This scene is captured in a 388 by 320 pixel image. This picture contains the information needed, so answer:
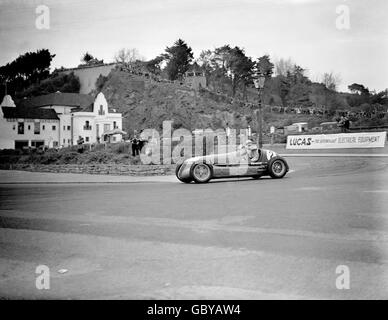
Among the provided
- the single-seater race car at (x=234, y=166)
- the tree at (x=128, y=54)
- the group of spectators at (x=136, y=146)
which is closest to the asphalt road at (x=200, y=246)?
the tree at (x=128, y=54)

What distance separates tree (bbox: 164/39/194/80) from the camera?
734 inches

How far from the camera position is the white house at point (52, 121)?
12.0 meters

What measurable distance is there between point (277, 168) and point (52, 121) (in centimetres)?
883

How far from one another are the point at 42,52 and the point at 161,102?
44.0 meters

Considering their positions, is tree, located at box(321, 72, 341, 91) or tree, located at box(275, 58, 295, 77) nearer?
tree, located at box(321, 72, 341, 91)

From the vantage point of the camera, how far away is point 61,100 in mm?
19266

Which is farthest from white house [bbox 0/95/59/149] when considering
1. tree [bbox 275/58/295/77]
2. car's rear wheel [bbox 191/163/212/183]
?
tree [bbox 275/58/295/77]

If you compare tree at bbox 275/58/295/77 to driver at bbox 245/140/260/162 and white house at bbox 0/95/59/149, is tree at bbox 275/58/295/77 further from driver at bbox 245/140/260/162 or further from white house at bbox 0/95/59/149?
white house at bbox 0/95/59/149

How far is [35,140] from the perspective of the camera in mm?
16906

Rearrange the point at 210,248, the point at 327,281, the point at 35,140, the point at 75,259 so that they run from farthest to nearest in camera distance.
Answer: the point at 35,140 → the point at 210,248 → the point at 75,259 → the point at 327,281

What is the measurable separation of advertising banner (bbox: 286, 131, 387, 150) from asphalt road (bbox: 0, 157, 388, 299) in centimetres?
2091

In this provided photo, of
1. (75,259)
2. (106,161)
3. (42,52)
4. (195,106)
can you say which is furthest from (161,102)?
(75,259)

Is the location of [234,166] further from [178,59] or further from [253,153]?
[178,59]
